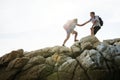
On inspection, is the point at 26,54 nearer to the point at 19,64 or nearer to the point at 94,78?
the point at 19,64

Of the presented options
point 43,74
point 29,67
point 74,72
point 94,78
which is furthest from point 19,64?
point 94,78

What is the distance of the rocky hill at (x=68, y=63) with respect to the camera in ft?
84.5

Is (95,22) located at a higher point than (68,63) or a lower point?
higher

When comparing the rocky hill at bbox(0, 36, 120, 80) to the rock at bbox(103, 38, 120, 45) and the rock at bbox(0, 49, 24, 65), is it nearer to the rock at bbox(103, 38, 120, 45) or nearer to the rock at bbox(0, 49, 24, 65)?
the rock at bbox(0, 49, 24, 65)

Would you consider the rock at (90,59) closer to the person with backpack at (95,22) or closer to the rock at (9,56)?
the person with backpack at (95,22)

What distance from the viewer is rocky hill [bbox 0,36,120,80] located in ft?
84.5

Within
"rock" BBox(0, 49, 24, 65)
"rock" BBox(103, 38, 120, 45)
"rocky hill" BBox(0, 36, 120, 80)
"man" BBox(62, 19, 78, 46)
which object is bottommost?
"rocky hill" BBox(0, 36, 120, 80)

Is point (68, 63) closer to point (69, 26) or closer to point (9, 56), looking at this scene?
point (69, 26)

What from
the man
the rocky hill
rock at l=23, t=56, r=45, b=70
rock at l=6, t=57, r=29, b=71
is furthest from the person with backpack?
rock at l=6, t=57, r=29, b=71

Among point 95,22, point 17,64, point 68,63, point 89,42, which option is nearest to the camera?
point 68,63

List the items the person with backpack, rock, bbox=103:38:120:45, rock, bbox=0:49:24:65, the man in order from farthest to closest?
the man < rock, bbox=103:38:120:45 < the person with backpack < rock, bbox=0:49:24:65

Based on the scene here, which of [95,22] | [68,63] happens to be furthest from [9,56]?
[95,22]

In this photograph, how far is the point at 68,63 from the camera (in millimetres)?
26453

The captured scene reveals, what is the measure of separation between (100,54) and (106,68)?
1.65 meters
